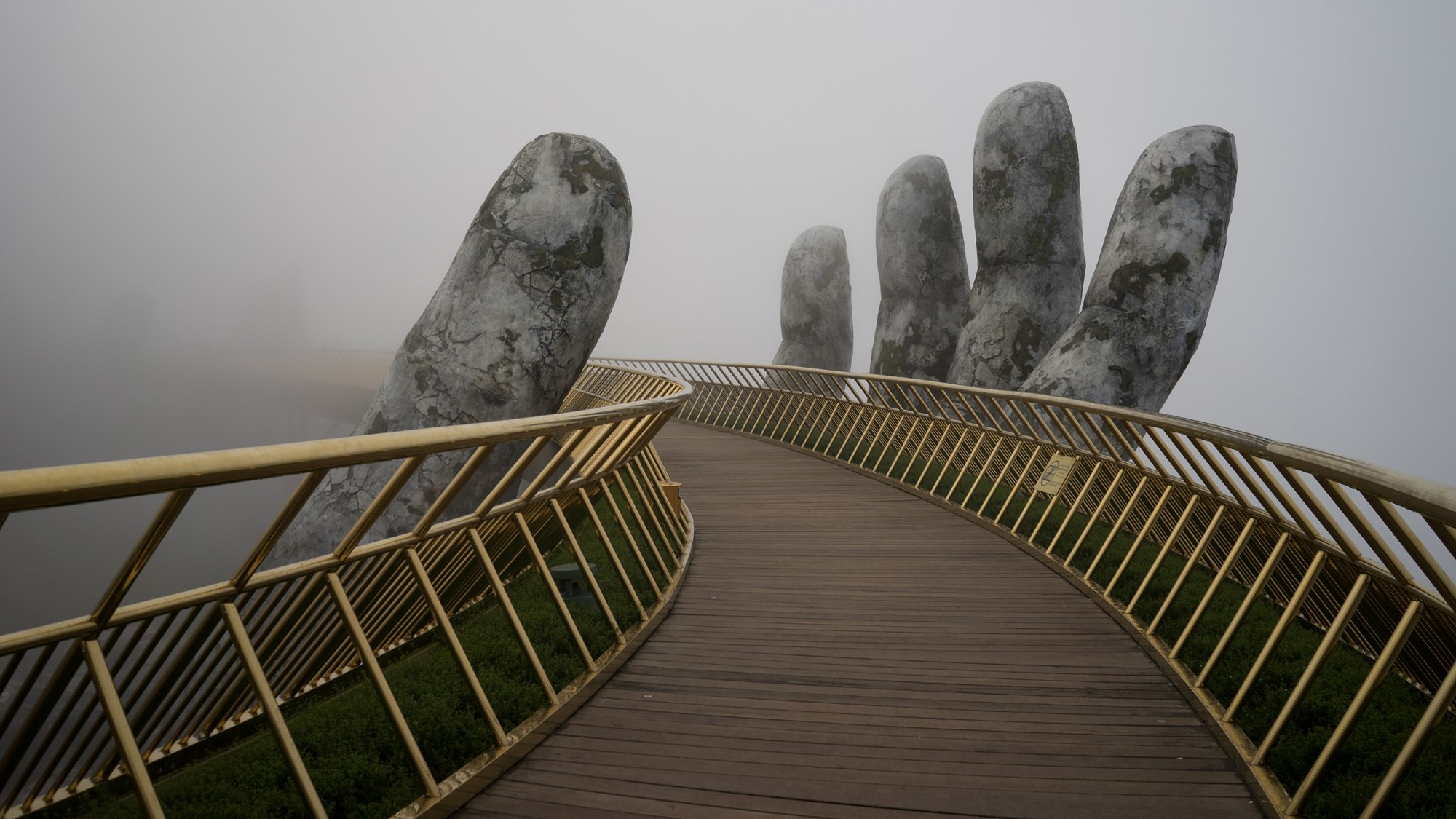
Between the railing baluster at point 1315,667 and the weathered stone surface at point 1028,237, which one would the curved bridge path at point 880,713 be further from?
the weathered stone surface at point 1028,237

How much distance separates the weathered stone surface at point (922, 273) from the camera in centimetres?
1695

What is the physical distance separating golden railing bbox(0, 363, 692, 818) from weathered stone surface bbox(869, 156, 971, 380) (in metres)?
12.2

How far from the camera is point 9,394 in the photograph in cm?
2441

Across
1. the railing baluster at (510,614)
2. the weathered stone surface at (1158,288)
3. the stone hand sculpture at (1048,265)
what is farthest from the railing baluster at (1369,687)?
the weathered stone surface at (1158,288)

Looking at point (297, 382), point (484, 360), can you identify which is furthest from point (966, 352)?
point (297, 382)

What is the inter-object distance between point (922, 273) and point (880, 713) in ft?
46.7

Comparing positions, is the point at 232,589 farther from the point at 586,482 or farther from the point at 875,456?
the point at 875,456

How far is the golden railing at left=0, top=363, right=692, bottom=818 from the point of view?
189cm

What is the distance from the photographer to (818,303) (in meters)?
20.1

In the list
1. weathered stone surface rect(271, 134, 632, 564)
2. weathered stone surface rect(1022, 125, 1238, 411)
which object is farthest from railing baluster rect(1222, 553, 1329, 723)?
weathered stone surface rect(1022, 125, 1238, 411)

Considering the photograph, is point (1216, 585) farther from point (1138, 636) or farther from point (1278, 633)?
point (1278, 633)

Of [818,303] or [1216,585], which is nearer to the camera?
[1216,585]

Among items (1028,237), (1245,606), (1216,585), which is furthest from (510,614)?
(1028,237)

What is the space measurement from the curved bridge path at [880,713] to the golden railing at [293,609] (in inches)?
12.8
